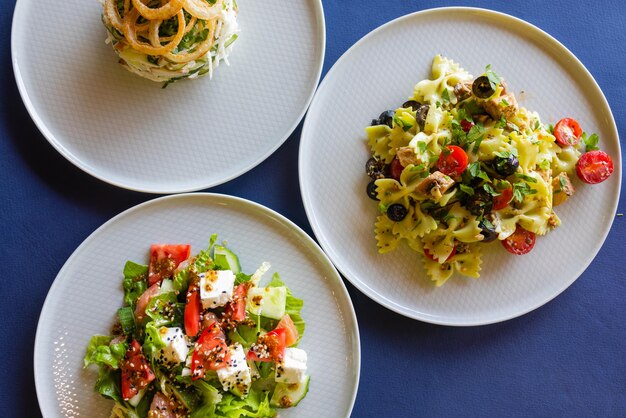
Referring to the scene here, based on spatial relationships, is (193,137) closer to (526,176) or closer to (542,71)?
(526,176)

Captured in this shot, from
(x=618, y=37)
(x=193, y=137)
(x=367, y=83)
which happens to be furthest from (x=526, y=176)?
(x=193, y=137)

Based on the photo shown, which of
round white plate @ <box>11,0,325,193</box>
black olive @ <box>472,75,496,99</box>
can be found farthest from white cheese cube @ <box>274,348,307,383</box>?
black olive @ <box>472,75,496,99</box>

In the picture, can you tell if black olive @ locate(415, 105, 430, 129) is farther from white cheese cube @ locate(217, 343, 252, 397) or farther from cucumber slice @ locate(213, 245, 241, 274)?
Answer: white cheese cube @ locate(217, 343, 252, 397)

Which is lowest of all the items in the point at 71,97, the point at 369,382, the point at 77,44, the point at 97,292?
the point at 369,382

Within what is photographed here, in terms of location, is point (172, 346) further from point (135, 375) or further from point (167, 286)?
point (167, 286)

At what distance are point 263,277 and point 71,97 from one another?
1.86m

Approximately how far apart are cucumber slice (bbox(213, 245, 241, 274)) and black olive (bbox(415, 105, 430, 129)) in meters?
1.60

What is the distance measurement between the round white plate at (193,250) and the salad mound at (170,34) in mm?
892

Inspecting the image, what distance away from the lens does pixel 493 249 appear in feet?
13.2

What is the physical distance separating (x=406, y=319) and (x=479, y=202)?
1059 millimetres

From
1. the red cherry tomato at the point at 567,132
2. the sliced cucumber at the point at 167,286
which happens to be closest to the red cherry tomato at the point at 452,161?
the red cherry tomato at the point at 567,132

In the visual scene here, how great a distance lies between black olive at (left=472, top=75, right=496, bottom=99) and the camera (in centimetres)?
368

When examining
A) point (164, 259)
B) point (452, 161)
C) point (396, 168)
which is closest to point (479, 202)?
point (452, 161)

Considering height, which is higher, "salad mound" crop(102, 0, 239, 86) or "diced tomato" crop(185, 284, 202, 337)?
"salad mound" crop(102, 0, 239, 86)
